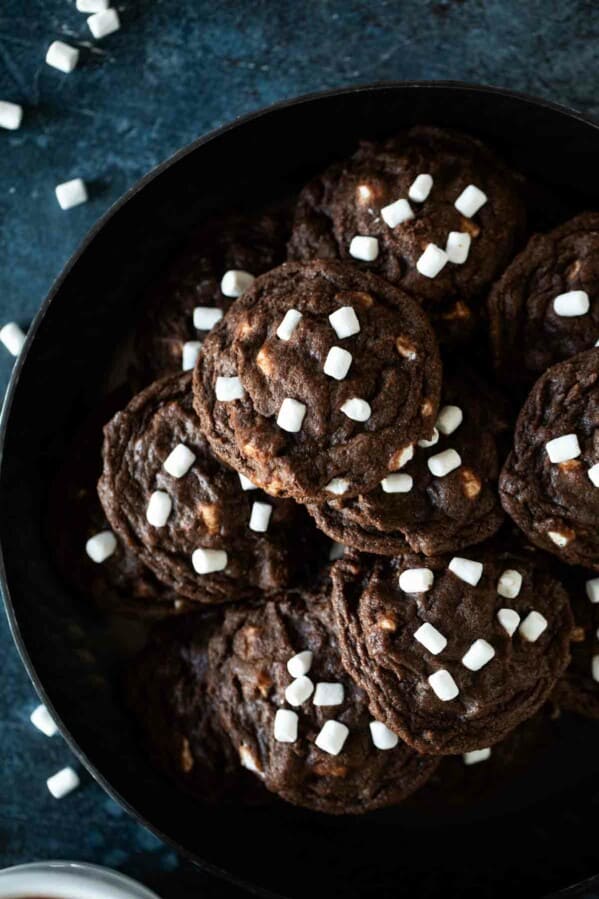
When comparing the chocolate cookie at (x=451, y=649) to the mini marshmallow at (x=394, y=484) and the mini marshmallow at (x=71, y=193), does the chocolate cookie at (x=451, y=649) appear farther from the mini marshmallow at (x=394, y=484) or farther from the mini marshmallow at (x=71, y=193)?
the mini marshmallow at (x=71, y=193)

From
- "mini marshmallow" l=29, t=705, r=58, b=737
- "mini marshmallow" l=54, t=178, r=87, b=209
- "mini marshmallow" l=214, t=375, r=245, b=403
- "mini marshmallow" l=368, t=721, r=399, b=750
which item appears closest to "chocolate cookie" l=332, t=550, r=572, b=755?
"mini marshmallow" l=368, t=721, r=399, b=750

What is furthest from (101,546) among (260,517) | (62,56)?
(62,56)

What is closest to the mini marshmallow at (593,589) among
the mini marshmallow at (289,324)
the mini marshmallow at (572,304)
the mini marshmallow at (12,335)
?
the mini marshmallow at (572,304)

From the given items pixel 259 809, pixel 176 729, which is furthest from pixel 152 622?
pixel 259 809

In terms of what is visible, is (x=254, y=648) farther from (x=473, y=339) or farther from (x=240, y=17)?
(x=240, y=17)

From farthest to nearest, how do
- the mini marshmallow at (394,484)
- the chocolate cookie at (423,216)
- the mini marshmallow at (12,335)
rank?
the mini marshmallow at (12,335)
the chocolate cookie at (423,216)
the mini marshmallow at (394,484)

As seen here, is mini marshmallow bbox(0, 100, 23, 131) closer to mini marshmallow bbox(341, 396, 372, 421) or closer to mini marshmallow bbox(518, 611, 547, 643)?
mini marshmallow bbox(341, 396, 372, 421)
